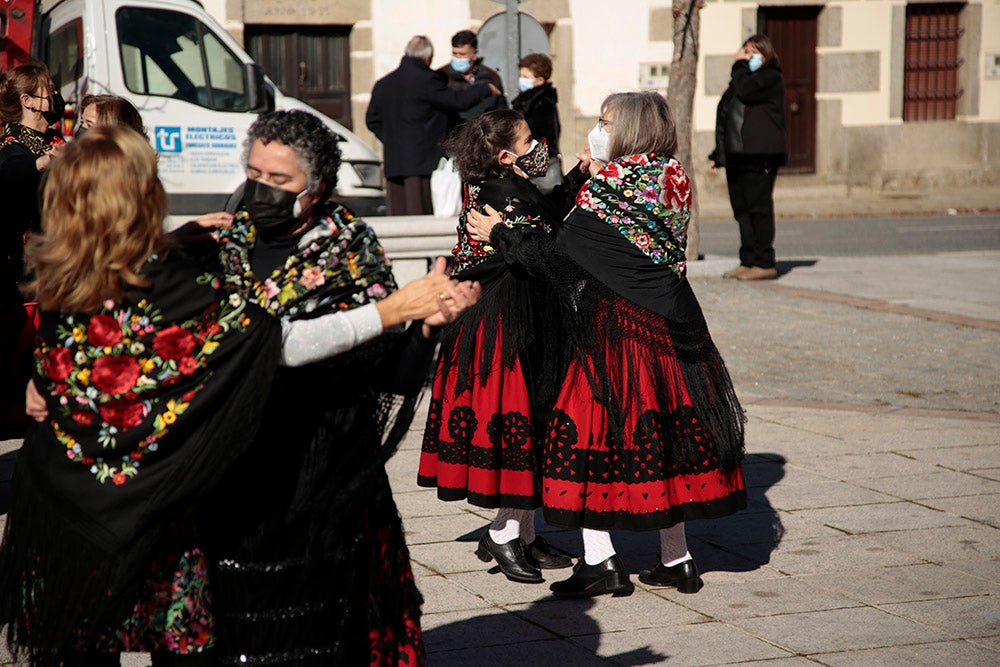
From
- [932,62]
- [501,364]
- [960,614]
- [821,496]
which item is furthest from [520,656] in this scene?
[932,62]

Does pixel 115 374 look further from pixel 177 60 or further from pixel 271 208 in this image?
pixel 177 60

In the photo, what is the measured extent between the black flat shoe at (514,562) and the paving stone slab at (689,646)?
2.02ft

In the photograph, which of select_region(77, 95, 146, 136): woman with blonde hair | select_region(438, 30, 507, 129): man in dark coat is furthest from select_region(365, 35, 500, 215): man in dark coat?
select_region(77, 95, 146, 136): woman with blonde hair

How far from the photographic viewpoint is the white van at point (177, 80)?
38.4 ft

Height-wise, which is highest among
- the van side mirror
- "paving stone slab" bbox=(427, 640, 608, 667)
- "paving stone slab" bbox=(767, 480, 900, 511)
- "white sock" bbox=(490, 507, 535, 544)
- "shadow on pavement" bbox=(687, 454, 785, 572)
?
the van side mirror

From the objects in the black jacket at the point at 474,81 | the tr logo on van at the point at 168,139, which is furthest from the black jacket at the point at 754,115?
the tr logo on van at the point at 168,139

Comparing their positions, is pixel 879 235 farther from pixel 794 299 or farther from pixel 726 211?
pixel 794 299

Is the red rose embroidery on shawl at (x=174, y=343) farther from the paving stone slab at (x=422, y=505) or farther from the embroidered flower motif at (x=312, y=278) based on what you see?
the paving stone slab at (x=422, y=505)

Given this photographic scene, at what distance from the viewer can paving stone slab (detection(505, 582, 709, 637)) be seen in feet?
15.0

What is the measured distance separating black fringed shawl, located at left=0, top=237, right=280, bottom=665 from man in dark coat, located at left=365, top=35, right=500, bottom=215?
8.65 m

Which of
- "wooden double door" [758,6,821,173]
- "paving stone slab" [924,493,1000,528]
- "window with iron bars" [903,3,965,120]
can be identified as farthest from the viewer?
"window with iron bars" [903,3,965,120]

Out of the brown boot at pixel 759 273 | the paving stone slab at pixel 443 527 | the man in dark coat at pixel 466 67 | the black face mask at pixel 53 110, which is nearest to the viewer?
the paving stone slab at pixel 443 527

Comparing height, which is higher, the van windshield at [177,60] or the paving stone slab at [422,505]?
the van windshield at [177,60]

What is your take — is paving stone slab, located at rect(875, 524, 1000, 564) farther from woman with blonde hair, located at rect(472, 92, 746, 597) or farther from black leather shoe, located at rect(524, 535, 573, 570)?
black leather shoe, located at rect(524, 535, 573, 570)
